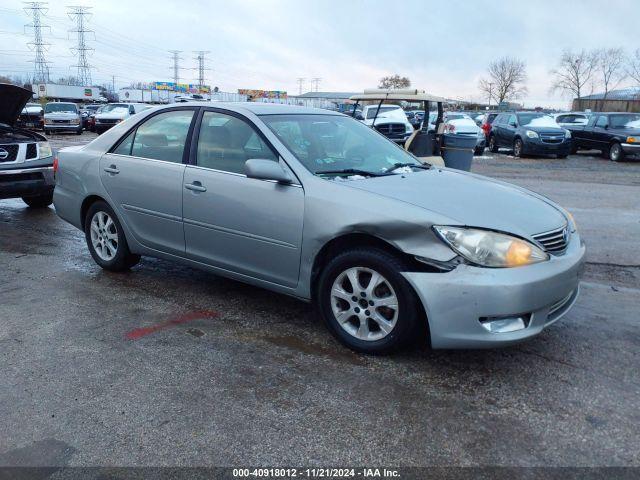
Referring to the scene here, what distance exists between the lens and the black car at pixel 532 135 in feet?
62.1

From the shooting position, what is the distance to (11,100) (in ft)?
25.8

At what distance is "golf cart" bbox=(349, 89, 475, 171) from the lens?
892 cm

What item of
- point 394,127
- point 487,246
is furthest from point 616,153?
point 487,246

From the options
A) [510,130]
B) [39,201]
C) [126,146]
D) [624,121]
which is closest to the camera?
[126,146]

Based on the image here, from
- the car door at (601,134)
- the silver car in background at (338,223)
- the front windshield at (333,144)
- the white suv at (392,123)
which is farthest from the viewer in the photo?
the car door at (601,134)

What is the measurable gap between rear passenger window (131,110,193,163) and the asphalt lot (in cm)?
118

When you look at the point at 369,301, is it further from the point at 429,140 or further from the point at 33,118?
the point at 33,118

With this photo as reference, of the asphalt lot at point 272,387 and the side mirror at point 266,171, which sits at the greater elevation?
the side mirror at point 266,171

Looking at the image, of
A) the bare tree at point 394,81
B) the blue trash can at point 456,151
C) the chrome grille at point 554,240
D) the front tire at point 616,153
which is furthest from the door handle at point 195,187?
the bare tree at point 394,81

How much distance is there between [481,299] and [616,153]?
59.9 feet

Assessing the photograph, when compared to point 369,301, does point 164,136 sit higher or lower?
higher

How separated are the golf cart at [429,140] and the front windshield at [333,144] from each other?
3840mm

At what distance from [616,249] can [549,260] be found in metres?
3.57

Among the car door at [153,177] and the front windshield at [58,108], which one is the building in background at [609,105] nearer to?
the front windshield at [58,108]
